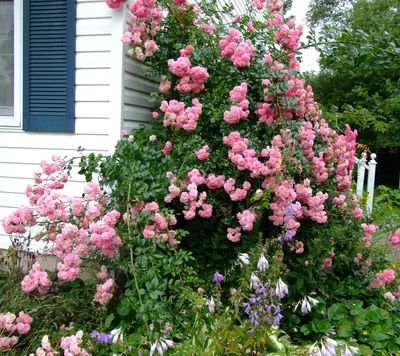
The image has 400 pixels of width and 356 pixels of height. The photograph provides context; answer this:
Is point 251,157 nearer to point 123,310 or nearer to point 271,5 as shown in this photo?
point 123,310

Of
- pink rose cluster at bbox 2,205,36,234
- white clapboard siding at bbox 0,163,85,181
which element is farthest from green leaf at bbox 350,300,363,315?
white clapboard siding at bbox 0,163,85,181

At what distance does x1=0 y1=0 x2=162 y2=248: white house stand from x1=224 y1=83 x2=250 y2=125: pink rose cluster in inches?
Result: 37.1

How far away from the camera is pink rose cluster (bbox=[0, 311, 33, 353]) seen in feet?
8.54

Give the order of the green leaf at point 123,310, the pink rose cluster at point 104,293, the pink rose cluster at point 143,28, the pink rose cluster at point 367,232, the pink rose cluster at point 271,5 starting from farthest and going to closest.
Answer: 1. the pink rose cluster at point 271,5
2. the pink rose cluster at point 367,232
3. the pink rose cluster at point 143,28
4. the pink rose cluster at point 104,293
5. the green leaf at point 123,310

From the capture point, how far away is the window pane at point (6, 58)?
12.3 feet

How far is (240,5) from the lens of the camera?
695 cm

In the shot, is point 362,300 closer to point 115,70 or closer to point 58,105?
→ point 115,70

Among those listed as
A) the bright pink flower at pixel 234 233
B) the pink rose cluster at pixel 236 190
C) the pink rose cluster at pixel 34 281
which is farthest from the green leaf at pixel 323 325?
the pink rose cluster at pixel 34 281

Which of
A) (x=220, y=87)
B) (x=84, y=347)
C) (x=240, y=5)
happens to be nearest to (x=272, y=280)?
(x=84, y=347)

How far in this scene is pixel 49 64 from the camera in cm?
360

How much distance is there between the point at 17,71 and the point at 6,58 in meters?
0.23

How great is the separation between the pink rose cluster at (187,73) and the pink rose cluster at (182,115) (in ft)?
0.50

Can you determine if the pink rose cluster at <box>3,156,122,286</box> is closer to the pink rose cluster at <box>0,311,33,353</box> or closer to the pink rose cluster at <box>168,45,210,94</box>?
the pink rose cluster at <box>0,311,33,353</box>

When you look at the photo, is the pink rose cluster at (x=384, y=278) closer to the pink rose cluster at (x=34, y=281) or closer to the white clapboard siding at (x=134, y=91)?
the white clapboard siding at (x=134, y=91)
